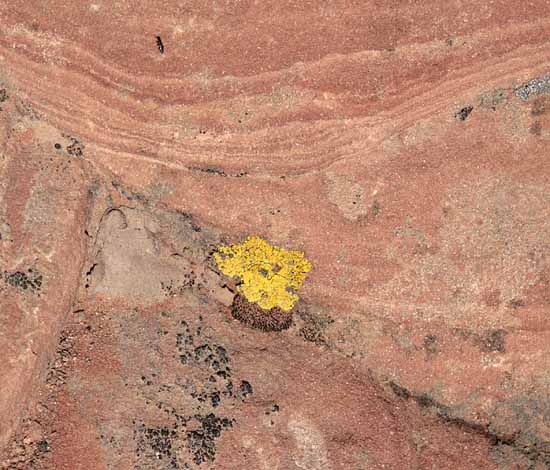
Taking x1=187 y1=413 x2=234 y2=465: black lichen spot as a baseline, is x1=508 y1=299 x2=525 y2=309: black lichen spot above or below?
above

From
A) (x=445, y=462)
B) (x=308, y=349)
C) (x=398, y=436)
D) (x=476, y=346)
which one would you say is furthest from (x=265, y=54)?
(x=445, y=462)

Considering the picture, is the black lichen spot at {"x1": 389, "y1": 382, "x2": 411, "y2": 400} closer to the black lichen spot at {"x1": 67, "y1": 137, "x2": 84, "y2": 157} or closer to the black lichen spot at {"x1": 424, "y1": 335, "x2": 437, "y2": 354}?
the black lichen spot at {"x1": 424, "y1": 335, "x2": 437, "y2": 354}

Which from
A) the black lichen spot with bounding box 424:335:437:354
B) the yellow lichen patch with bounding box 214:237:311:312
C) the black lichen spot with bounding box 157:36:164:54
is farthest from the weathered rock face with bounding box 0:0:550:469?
the yellow lichen patch with bounding box 214:237:311:312

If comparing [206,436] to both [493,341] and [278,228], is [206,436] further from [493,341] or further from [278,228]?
[493,341]

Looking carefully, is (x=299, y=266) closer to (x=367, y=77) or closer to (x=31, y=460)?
(x=367, y=77)

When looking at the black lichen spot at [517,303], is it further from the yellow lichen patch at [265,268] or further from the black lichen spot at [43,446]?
the black lichen spot at [43,446]

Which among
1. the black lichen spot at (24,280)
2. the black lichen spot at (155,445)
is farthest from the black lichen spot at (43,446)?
the black lichen spot at (24,280)

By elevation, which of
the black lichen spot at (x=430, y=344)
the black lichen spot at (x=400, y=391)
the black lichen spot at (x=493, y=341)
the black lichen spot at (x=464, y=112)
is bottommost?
the black lichen spot at (x=400, y=391)
